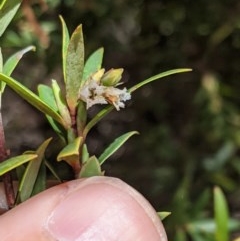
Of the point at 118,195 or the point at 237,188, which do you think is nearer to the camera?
the point at 118,195

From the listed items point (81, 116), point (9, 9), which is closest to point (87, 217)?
point (81, 116)

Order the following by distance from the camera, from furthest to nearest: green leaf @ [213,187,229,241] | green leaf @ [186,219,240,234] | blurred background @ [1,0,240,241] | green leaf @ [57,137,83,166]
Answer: blurred background @ [1,0,240,241]
green leaf @ [186,219,240,234]
green leaf @ [213,187,229,241]
green leaf @ [57,137,83,166]

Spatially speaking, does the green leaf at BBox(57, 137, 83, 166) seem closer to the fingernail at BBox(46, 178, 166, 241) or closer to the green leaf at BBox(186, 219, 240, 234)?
the fingernail at BBox(46, 178, 166, 241)

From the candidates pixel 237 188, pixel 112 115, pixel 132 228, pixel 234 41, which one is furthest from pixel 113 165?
pixel 132 228

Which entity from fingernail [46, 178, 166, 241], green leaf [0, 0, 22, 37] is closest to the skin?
fingernail [46, 178, 166, 241]

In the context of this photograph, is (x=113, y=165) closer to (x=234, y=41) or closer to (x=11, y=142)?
(x=11, y=142)

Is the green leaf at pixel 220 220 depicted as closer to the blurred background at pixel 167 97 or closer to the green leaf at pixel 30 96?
the blurred background at pixel 167 97
